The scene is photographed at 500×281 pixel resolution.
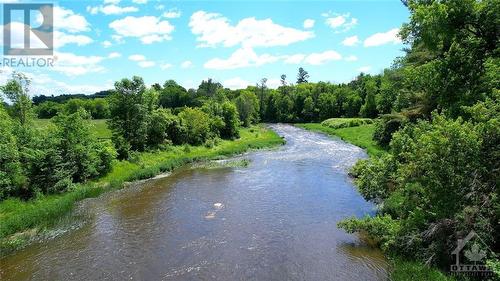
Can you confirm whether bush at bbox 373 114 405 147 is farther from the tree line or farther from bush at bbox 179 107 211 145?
the tree line

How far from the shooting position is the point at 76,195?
97.0 feet

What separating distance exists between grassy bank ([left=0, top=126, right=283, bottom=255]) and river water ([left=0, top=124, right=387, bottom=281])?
47.7 inches

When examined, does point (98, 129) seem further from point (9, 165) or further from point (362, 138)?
point (362, 138)

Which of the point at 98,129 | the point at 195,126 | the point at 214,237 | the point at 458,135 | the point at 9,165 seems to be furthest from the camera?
the point at 98,129

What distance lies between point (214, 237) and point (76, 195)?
14069mm

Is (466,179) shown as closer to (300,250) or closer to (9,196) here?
(300,250)

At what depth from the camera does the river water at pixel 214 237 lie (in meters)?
17.7

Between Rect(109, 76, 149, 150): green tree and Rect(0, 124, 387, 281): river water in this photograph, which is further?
Rect(109, 76, 149, 150): green tree

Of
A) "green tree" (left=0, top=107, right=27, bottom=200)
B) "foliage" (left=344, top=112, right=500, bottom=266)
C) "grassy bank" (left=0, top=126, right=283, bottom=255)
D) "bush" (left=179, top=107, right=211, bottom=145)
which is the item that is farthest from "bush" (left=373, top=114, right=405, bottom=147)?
"green tree" (left=0, top=107, right=27, bottom=200)

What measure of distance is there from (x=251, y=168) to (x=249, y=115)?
55.3m

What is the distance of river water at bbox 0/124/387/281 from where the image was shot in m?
17.7

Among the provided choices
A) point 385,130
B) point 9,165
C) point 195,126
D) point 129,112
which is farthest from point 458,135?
point 195,126

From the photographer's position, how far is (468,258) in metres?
13.7

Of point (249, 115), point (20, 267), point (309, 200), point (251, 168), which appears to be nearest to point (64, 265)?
point (20, 267)
